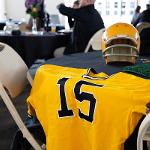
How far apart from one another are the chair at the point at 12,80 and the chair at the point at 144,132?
448mm

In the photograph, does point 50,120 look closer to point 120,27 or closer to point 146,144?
point 146,144

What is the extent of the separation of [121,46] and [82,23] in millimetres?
1802

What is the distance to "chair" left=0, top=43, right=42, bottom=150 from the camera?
100 cm

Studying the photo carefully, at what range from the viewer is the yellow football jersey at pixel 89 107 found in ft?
2.35

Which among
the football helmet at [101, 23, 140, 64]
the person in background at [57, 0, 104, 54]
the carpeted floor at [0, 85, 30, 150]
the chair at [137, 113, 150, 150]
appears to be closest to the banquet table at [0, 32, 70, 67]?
the person in background at [57, 0, 104, 54]

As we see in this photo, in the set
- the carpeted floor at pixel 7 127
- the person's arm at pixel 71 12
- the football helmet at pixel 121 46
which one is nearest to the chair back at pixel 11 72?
the football helmet at pixel 121 46

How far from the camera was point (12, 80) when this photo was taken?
1.12 meters

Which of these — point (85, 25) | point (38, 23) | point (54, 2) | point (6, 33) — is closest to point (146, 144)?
point (85, 25)

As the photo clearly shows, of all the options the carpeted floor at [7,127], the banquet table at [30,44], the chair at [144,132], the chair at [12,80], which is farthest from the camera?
the banquet table at [30,44]

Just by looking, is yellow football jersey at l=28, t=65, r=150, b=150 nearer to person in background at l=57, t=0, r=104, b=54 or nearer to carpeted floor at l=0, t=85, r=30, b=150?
carpeted floor at l=0, t=85, r=30, b=150

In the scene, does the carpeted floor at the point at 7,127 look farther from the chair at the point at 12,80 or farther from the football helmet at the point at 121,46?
the football helmet at the point at 121,46

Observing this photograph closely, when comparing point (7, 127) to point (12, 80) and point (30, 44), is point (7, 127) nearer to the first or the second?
point (30, 44)

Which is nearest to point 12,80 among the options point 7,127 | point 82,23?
point 7,127

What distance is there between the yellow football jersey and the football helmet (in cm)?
18
